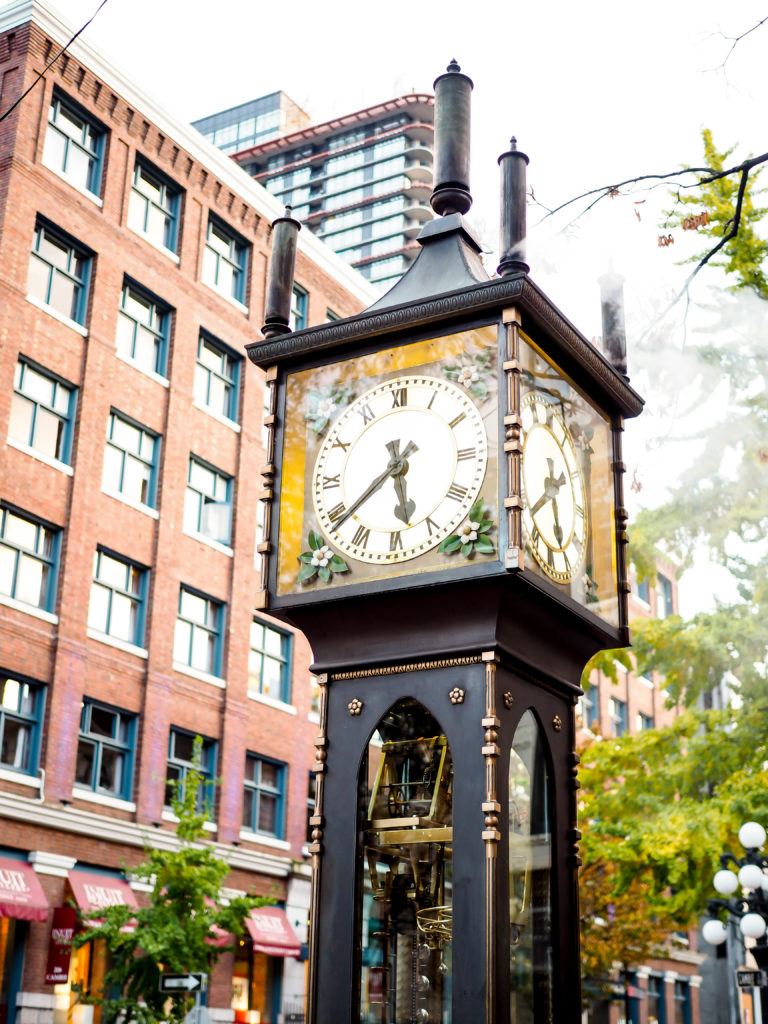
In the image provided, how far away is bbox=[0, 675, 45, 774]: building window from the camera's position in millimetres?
18469

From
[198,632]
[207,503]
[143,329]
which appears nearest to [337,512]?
[198,632]

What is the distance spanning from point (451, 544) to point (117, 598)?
18.0 metres

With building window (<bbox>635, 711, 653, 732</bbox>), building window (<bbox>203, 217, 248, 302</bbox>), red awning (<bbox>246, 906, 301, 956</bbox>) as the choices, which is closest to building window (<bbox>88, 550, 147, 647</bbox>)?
red awning (<bbox>246, 906, 301, 956</bbox>)

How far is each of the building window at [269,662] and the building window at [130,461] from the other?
3.76m

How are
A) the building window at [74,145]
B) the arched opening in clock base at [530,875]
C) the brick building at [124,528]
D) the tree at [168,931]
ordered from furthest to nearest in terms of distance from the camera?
the building window at [74,145] → the brick building at [124,528] → the tree at [168,931] → the arched opening in clock base at [530,875]

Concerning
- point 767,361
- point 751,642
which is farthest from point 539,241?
point 751,642

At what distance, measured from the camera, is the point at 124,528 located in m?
21.4

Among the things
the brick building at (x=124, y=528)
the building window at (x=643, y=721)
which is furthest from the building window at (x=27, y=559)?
the building window at (x=643, y=721)

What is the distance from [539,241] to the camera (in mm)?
5410

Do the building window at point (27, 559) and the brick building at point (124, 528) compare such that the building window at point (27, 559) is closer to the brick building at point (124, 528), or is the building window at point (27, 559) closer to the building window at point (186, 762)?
the brick building at point (124, 528)

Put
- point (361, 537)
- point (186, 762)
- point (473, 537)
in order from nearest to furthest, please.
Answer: point (473, 537)
point (361, 537)
point (186, 762)

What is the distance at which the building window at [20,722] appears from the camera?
60.6 feet

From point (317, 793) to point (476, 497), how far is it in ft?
3.39

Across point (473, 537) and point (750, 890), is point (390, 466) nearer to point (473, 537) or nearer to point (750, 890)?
point (473, 537)
